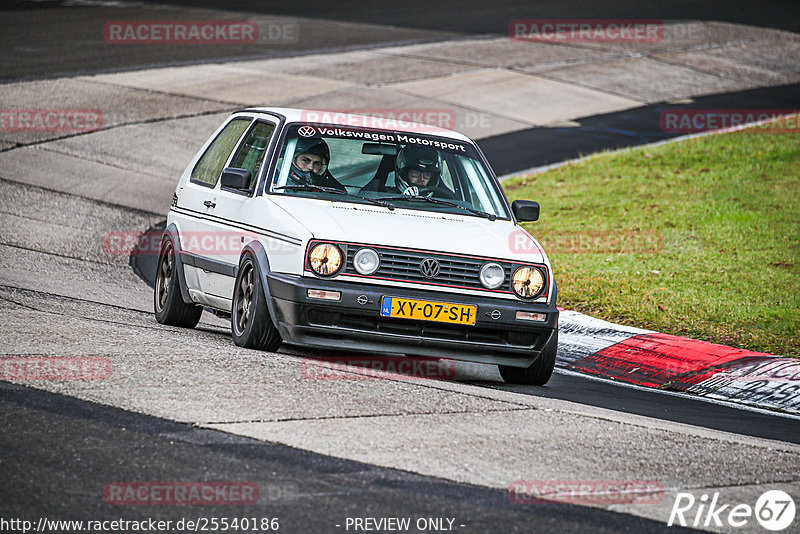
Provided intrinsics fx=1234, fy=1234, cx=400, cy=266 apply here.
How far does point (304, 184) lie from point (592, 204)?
25.4ft

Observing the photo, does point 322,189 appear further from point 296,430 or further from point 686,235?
point 686,235

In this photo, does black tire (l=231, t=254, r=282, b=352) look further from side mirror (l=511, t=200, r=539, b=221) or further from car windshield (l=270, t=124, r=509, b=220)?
side mirror (l=511, t=200, r=539, b=221)

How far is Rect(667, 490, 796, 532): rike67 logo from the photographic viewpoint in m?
5.20

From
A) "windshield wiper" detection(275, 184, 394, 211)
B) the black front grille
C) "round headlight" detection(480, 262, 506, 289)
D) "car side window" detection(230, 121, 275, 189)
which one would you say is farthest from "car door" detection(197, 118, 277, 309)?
"round headlight" detection(480, 262, 506, 289)

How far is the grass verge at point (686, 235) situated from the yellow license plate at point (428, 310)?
301 centimetres

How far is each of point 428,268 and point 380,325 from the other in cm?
47

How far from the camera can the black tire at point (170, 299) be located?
934 cm

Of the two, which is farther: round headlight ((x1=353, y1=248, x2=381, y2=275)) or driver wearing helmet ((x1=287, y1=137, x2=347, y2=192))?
driver wearing helmet ((x1=287, y1=137, x2=347, y2=192))

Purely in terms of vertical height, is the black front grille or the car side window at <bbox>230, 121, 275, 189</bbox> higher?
the car side window at <bbox>230, 121, 275, 189</bbox>

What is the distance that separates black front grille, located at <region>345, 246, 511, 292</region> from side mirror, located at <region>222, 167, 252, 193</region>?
1.18m

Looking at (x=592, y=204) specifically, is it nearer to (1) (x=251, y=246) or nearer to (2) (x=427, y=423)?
(1) (x=251, y=246)

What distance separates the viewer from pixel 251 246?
8109mm

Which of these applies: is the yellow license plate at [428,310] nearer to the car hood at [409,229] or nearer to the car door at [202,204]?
the car hood at [409,229]

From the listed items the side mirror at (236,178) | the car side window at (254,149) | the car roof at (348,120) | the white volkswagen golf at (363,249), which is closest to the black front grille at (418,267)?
the white volkswagen golf at (363,249)
